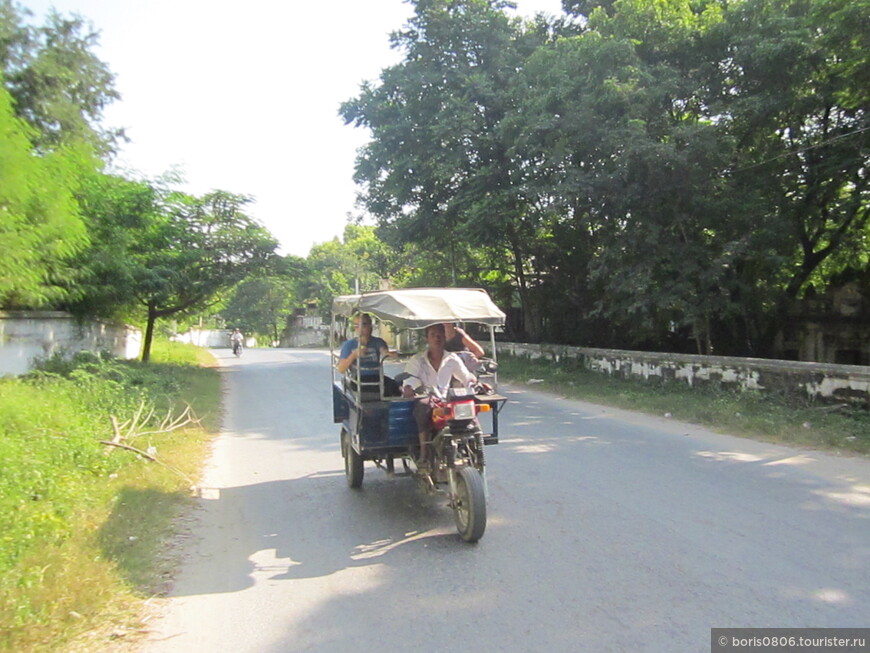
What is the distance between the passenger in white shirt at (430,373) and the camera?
5699 millimetres

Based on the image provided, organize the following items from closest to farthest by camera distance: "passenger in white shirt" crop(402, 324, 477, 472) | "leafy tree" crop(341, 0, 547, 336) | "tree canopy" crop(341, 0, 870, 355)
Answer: "passenger in white shirt" crop(402, 324, 477, 472) → "tree canopy" crop(341, 0, 870, 355) → "leafy tree" crop(341, 0, 547, 336)

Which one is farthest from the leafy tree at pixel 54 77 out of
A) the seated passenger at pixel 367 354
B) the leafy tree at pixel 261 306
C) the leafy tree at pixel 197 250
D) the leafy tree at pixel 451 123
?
the leafy tree at pixel 261 306

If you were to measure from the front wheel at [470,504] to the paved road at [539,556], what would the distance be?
0.13 meters

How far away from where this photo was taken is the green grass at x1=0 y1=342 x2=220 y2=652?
12.4 ft

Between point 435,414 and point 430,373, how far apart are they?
0.59 metres

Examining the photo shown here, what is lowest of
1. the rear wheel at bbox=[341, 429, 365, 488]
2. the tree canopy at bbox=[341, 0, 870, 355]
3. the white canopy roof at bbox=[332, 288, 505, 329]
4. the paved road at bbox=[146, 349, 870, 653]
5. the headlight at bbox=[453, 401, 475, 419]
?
the paved road at bbox=[146, 349, 870, 653]

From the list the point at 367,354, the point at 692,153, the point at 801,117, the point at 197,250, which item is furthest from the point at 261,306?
the point at 367,354

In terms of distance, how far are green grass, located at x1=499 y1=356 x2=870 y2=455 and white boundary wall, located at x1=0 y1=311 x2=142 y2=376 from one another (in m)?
11.8

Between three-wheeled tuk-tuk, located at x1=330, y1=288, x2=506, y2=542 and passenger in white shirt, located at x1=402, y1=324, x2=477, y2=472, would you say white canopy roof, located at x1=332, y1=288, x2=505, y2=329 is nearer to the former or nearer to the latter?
three-wheeled tuk-tuk, located at x1=330, y1=288, x2=506, y2=542

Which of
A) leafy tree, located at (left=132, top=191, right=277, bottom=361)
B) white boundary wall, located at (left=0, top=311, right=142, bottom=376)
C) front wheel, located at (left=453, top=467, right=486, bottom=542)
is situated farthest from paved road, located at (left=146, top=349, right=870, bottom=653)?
leafy tree, located at (left=132, top=191, right=277, bottom=361)

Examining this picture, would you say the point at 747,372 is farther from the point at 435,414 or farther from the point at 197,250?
the point at 197,250

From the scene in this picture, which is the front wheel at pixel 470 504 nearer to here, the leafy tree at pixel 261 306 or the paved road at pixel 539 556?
the paved road at pixel 539 556

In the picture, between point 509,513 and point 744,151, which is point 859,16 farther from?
point 509,513

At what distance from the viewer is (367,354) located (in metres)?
6.51
